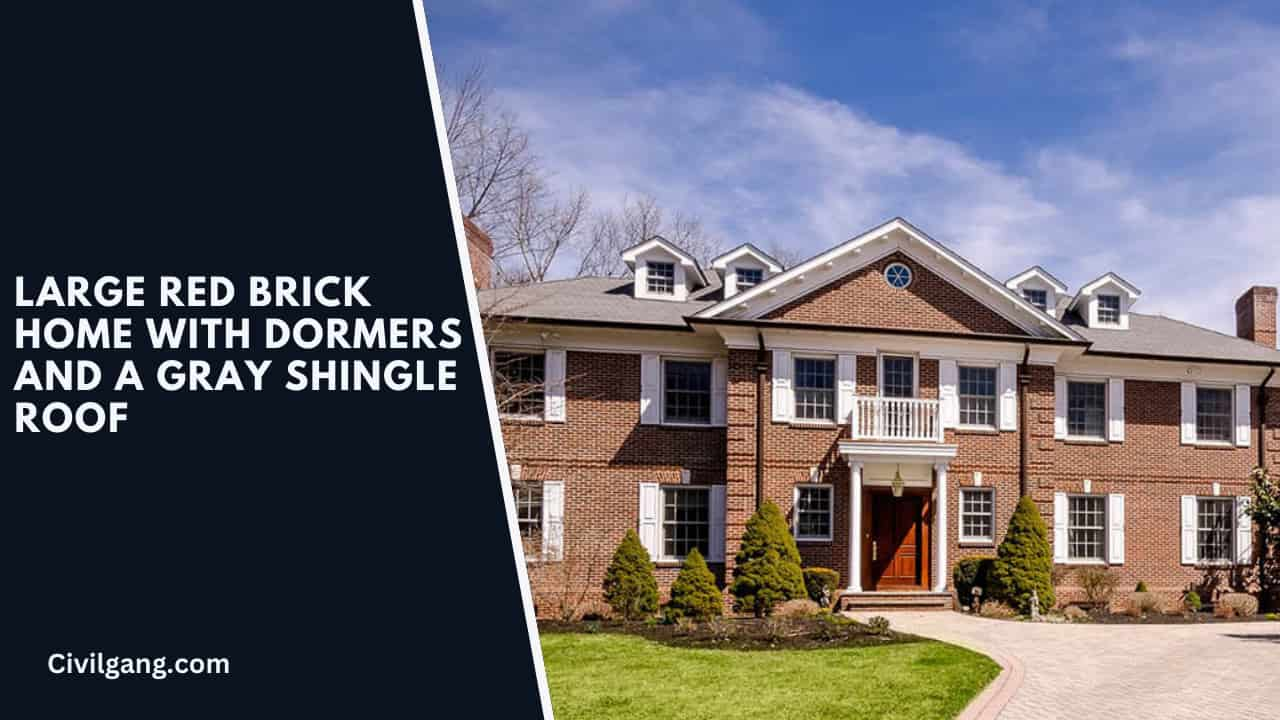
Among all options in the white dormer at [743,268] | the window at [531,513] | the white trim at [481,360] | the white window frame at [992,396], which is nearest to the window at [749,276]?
the white dormer at [743,268]

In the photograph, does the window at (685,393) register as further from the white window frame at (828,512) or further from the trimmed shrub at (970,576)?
the trimmed shrub at (970,576)

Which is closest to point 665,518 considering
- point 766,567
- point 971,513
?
point 766,567

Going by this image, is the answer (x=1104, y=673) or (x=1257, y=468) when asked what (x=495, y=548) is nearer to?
(x=1104, y=673)

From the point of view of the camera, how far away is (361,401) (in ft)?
24.7

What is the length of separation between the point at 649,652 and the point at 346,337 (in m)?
8.28

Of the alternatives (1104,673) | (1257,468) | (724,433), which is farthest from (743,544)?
(1257,468)

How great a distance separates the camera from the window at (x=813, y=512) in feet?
68.2

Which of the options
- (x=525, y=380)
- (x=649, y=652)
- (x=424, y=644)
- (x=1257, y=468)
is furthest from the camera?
(x=1257, y=468)

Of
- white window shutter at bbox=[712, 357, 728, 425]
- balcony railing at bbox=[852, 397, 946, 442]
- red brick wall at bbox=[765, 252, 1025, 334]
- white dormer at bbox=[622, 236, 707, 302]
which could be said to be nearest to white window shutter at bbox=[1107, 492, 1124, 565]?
red brick wall at bbox=[765, 252, 1025, 334]

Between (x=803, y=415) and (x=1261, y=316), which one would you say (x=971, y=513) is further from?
(x=1261, y=316)

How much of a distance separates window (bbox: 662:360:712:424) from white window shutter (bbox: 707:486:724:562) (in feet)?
4.93

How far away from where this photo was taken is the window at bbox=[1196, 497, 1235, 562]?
2317cm

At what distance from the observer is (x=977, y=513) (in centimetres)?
2148

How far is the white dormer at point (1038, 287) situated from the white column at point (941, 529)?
17.5 feet
